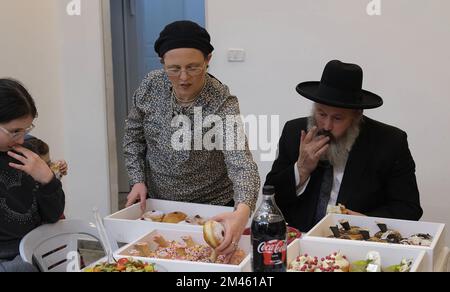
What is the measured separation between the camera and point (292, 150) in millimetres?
2324

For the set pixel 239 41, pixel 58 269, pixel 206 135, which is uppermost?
pixel 239 41

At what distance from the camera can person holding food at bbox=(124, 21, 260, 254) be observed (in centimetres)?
188

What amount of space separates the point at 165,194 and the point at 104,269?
2.46 feet

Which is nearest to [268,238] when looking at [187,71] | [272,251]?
[272,251]

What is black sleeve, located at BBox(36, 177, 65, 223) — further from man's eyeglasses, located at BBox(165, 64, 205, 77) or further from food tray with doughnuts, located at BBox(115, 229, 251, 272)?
man's eyeglasses, located at BBox(165, 64, 205, 77)

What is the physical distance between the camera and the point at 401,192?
2145mm

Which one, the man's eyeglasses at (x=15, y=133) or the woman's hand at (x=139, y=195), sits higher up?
the man's eyeglasses at (x=15, y=133)

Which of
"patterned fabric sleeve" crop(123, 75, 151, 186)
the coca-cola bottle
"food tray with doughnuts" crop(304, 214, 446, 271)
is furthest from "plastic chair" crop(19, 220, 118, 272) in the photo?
"food tray with doughnuts" crop(304, 214, 446, 271)

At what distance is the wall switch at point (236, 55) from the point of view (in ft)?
12.8

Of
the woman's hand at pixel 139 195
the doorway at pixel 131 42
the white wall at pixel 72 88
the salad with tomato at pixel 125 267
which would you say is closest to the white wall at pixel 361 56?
the white wall at pixel 72 88

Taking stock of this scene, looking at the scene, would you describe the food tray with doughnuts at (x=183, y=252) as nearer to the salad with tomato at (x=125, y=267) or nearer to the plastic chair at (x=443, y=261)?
the salad with tomato at (x=125, y=267)

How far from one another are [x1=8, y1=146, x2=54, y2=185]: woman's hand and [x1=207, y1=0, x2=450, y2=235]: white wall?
2329mm
